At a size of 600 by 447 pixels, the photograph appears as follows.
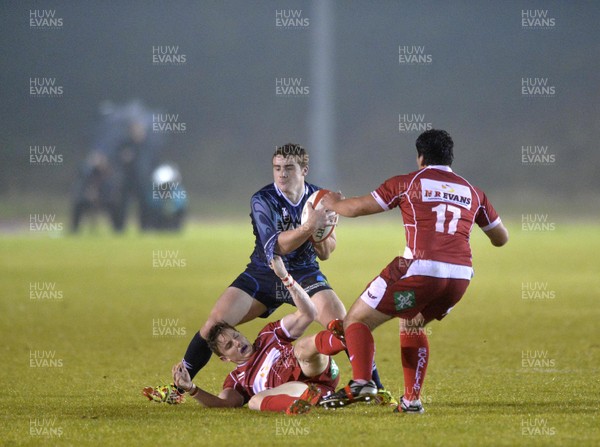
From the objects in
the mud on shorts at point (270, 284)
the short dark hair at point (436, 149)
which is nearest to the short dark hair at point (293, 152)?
the mud on shorts at point (270, 284)

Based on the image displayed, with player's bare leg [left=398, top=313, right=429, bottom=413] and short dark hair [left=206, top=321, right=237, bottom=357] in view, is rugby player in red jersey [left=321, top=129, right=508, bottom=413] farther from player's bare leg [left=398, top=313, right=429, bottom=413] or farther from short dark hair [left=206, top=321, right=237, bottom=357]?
short dark hair [left=206, top=321, right=237, bottom=357]

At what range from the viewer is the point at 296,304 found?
22.6 feet

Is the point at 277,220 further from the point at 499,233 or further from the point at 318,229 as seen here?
the point at 499,233

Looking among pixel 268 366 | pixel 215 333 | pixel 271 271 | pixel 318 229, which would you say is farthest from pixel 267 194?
pixel 268 366

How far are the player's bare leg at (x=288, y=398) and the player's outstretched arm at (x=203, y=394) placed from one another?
221 mm

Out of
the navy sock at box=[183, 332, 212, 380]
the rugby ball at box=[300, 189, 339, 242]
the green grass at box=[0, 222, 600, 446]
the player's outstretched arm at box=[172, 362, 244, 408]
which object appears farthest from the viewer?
the navy sock at box=[183, 332, 212, 380]

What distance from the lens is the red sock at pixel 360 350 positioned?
20.4 feet

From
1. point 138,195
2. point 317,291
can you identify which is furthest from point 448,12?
point 317,291

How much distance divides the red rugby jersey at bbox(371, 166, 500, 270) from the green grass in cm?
101

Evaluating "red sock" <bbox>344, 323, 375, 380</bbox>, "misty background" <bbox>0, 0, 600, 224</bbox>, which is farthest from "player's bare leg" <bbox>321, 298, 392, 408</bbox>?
"misty background" <bbox>0, 0, 600, 224</bbox>

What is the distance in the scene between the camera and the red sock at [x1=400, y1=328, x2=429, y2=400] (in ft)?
20.9

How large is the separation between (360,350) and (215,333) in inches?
46.4

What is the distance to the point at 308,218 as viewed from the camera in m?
6.81

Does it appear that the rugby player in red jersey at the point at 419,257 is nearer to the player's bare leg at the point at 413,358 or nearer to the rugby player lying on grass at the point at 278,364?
the player's bare leg at the point at 413,358
